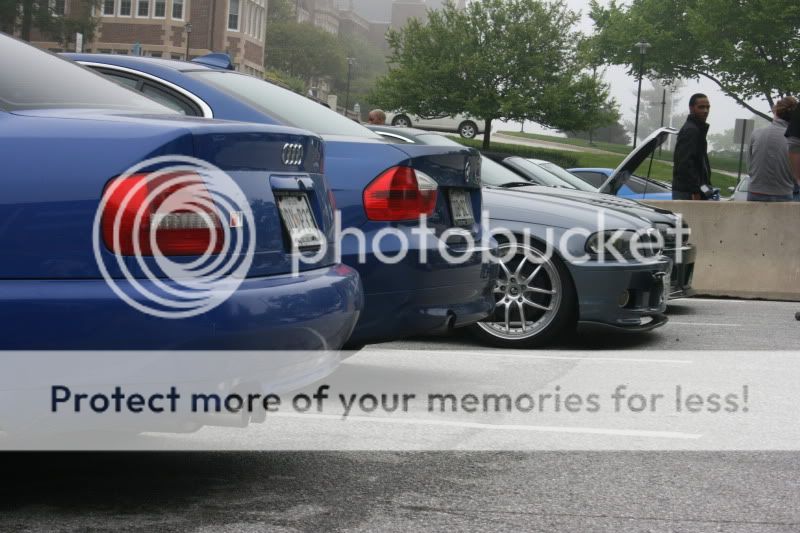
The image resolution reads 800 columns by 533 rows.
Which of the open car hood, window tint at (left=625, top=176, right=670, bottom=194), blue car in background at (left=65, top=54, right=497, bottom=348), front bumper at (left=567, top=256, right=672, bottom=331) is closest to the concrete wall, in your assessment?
the open car hood

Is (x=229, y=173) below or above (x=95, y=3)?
below

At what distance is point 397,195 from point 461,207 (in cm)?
62

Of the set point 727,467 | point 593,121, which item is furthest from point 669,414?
point 593,121

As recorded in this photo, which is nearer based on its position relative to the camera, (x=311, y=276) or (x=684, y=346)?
(x=311, y=276)

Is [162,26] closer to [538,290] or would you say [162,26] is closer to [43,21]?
[43,21]

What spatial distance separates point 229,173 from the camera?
4.10 m

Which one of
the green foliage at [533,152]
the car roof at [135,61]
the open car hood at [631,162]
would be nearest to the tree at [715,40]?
the green foliage at [533,152]

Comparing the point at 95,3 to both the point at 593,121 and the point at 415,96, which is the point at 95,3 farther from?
the point at 593,121

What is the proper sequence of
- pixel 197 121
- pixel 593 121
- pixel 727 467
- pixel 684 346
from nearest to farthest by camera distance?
pixel 197 121 < pixel 727 467 < pixel 684 346 < pixel 593 121

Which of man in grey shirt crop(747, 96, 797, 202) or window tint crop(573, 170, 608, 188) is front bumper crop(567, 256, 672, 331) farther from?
window tint crop(573, 170, 608, 188)

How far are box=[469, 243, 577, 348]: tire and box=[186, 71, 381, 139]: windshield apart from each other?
6.22 ft

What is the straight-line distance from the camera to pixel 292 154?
4.50 m

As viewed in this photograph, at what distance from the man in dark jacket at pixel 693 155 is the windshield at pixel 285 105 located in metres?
6.56

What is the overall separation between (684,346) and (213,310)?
5.59 m
